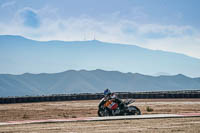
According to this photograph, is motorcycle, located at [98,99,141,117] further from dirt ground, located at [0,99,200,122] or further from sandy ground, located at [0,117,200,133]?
sandy ground, located at [0,117,200,133]

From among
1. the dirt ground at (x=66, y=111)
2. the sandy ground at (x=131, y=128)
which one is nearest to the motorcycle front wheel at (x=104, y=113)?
the dirt ground at (x=66, y=111)

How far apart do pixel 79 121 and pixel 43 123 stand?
64.5 inches

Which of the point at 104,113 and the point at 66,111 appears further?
the point at 66,111

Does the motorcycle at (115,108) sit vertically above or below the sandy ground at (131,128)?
above

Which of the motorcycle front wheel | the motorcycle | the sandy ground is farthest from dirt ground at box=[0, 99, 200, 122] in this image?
the sandy ground

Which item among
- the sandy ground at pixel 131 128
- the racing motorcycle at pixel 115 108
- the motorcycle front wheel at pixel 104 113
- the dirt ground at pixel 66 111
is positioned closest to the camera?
the sandy ground at pixel 131 128

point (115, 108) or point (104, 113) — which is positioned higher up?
point (115, 108)

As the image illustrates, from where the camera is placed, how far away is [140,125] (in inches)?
563

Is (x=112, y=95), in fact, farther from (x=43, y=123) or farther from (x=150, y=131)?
(x=150, y=131)

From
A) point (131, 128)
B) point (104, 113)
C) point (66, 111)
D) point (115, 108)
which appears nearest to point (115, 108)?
point (115, 108)

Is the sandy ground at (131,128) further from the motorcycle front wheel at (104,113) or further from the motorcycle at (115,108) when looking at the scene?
the motorcycle front wheel at (104,113)

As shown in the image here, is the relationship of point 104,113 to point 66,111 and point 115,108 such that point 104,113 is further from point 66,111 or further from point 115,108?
point 66,111

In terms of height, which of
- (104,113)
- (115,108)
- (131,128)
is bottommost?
(131,128)

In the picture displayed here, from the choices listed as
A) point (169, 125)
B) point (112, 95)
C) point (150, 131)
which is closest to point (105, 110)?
point (112, 95)
